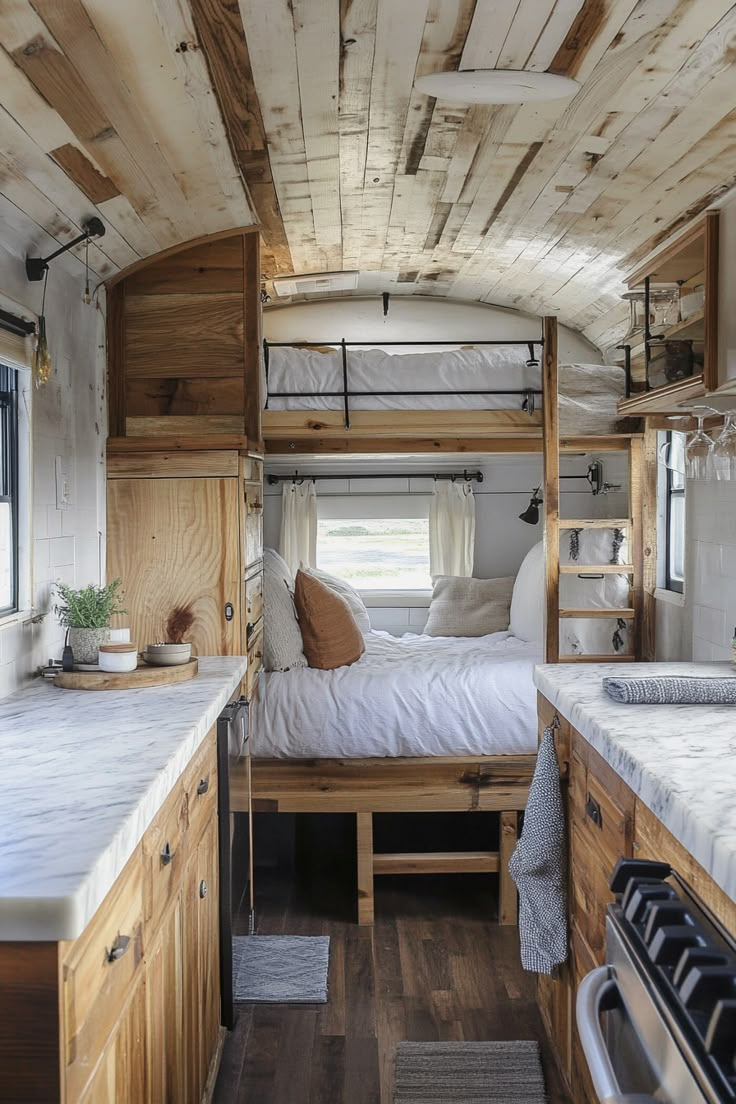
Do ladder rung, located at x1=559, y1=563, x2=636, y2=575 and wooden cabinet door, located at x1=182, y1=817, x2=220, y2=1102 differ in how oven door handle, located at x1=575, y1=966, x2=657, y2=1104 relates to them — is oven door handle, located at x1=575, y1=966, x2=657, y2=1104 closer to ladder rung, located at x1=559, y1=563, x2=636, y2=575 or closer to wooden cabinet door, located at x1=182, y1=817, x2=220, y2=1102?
wooden cabinet door, located at x1=182, y1=817, x2=220, y2=1102

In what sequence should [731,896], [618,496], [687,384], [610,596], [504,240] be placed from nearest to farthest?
1. [731,896]
2. [687,384]
3. [504,240]
4. [610,596]
5. [618,496]

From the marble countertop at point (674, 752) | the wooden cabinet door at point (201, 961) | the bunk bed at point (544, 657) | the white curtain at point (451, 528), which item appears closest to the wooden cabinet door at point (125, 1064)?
the wooden cabinet door at point (201, 961)

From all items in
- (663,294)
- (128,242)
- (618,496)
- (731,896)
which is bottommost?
(731,896)

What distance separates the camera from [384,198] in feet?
11.3

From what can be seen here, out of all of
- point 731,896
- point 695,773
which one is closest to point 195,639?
point 695,773

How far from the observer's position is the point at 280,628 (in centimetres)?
420

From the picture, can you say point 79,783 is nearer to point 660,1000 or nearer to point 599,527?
point 660,1000

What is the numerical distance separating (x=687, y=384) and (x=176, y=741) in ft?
5.27

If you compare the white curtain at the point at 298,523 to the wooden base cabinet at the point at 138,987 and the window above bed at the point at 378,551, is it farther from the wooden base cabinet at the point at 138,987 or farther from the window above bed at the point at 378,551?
the wooden base cabinet at the point at 138,987

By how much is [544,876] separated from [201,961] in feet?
2.90

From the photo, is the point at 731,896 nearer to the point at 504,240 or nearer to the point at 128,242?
the point at 128,242

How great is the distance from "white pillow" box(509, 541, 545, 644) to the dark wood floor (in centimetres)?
126

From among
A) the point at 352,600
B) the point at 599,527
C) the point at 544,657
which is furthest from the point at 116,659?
the point at 352,600

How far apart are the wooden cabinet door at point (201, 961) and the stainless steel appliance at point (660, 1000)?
96cm
